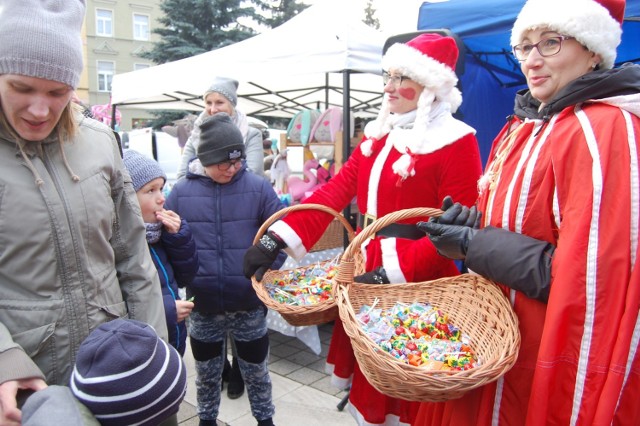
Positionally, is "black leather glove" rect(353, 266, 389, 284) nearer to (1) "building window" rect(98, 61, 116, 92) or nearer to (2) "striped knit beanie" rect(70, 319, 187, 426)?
(2) "striped knit beanie" rect(70, 319, 187, 426)

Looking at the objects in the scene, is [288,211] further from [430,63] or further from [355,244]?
[430,63]

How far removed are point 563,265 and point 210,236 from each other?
1887 mm

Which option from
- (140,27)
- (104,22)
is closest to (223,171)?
(104,22)

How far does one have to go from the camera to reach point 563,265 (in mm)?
1132

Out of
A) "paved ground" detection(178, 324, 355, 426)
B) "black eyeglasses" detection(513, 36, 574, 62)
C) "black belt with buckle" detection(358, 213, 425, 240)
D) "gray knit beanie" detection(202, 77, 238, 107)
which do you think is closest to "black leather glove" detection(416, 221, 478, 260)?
"black belt with buckle" detection(358, 213, 425, 240)

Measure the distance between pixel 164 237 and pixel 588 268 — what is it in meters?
1.69

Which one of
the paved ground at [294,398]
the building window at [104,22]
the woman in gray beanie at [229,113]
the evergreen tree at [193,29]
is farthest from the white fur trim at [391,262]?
the building window at [104,22]

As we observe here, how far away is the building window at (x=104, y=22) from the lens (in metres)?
28.6

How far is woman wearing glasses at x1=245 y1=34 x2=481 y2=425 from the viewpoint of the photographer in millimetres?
1913

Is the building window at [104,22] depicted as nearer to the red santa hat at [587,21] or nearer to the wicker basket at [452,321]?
the wicker basket at [452,321]

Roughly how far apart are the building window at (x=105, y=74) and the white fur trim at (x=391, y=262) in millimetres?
30774

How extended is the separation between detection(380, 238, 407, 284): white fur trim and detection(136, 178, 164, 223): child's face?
1008 mm

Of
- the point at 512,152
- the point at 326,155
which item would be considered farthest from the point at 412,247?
the point at 326,155

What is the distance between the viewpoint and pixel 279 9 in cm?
1944
